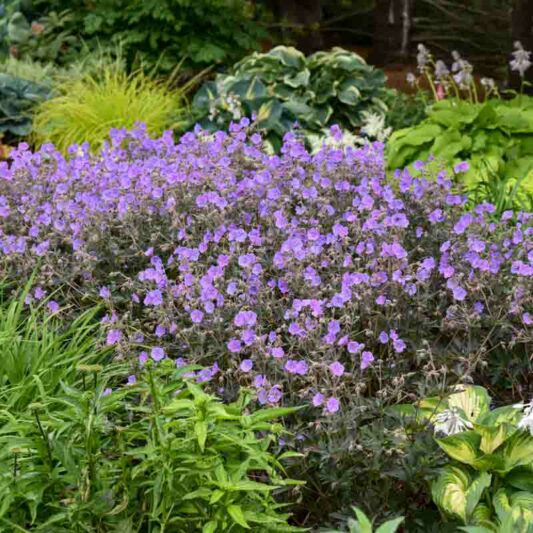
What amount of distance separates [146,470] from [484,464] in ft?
→ 2.87

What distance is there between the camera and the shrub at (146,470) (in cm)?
212

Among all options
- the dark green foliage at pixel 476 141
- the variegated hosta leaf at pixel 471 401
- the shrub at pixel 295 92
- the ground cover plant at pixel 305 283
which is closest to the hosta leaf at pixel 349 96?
the shrub at pixel 295 92

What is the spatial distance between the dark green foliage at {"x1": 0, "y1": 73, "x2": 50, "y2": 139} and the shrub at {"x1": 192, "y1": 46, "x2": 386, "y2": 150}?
1.45 metres

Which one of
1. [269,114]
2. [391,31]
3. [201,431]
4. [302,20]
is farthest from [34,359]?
[302,20]

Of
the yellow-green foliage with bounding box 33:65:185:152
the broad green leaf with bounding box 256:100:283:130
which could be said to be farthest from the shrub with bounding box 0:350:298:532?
the yellow-green foliage with bounding box 33:65:185:152

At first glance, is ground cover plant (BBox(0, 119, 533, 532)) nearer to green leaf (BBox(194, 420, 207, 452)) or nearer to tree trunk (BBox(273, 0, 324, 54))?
green leaf (BBox(194, 420, 207, 452))

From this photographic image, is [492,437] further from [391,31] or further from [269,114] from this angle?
[391,31]

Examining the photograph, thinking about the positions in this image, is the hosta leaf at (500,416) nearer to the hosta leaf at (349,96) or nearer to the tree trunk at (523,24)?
the hosta leaf at (349,96)

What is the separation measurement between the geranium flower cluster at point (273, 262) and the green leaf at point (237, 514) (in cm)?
43

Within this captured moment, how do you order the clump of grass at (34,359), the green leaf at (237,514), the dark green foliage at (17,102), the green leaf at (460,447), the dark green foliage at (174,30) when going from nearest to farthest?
the green leaf at (237,514) < the green leaf at (460,447) < the clump of grass at (34,359) < the dark green foliage at (17,102) < the dark green foliage at (174,30)

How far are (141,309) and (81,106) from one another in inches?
133

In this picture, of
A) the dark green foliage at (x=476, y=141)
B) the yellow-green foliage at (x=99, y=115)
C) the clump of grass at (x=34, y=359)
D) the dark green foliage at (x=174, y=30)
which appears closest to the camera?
the clump of grass at (x=34, y=359)

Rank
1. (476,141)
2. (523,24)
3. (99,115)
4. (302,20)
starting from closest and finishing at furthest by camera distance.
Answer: (476,141), (99,115), (523,24), (302,20)

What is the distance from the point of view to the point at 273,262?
10.2 ft
